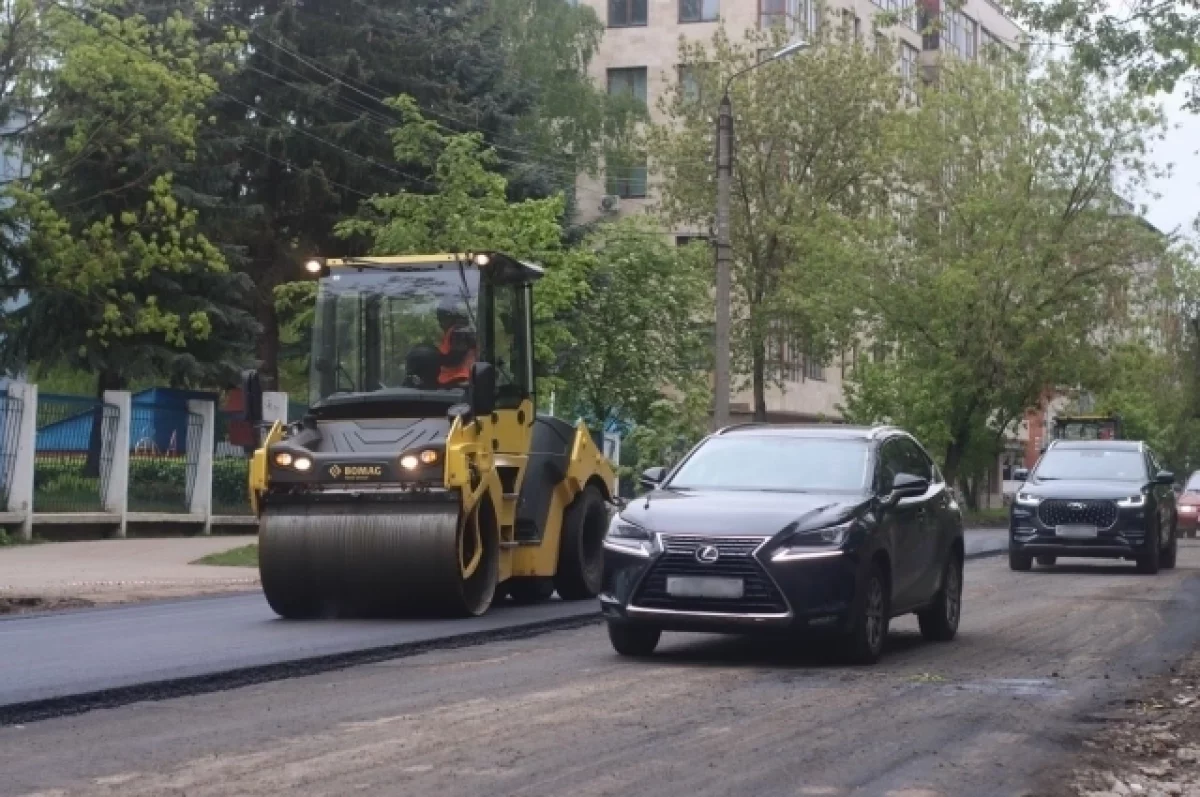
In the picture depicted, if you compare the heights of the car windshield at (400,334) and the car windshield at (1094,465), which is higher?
the car windshield at (400,334)

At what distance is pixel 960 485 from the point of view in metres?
60.9

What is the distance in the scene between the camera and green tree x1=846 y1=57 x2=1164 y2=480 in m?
51.1

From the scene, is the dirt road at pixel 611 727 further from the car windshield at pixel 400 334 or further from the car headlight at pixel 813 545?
the car windshield at pixel 400 334

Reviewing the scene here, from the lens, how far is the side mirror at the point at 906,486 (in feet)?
46.3

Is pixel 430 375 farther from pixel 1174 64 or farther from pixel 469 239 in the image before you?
pixel 469 239

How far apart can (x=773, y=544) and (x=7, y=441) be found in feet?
57.9

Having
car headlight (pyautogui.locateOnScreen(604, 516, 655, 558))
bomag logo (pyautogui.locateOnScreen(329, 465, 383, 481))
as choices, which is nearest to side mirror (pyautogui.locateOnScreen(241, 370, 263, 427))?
bomag logo (pyautogui.locateOnScreen(329, 465, 383, 481))

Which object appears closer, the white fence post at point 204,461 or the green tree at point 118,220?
the white fence post at point 204,461

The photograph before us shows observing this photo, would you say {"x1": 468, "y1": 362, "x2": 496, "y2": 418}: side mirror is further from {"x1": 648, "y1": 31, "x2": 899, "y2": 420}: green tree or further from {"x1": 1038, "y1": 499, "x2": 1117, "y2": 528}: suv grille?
{"x1": 648, "y1": 31, "x2": 899, "y2": 420}: green tree

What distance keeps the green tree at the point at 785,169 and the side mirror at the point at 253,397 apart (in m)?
35.3

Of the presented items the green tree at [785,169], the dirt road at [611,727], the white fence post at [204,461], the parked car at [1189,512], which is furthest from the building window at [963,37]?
the dirt road at [611,727]

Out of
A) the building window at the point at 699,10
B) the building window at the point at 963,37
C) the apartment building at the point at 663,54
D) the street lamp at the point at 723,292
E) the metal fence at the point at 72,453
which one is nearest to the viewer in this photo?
the metal fence at the point at 72,453

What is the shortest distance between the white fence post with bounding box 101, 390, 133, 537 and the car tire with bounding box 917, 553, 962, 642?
682 inches

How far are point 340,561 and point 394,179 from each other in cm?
2890
